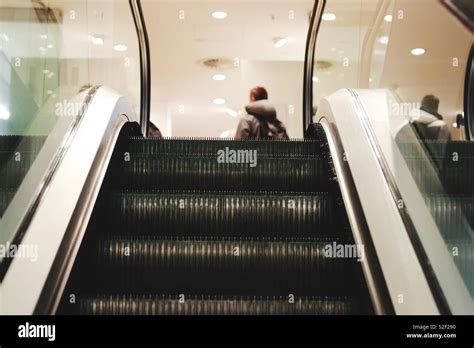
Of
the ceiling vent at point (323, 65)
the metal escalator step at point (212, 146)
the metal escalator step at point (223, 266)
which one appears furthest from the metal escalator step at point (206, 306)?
the ceiling vent at point (323, 65)

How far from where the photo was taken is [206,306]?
270cm

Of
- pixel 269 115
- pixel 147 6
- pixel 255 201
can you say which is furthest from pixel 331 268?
pixel 147 6

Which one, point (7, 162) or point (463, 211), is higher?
point (7, 162)

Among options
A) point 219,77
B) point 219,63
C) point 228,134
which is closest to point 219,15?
point 219,63

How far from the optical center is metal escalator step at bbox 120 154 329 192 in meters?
3.84

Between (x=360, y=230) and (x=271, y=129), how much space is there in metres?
4.16

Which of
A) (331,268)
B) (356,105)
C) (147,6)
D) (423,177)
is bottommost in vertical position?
(331,268)

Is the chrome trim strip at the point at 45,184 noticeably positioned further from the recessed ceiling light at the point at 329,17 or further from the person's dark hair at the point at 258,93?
the recessed ceiling light at the point at 329,17

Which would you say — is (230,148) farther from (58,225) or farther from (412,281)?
(412,281)

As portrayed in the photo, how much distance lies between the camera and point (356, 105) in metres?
3.88

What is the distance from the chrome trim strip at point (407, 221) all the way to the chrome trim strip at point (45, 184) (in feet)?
5.16

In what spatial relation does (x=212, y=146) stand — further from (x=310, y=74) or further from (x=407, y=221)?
(x=310, y=74)

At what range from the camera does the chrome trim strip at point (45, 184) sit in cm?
239
